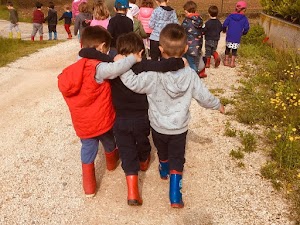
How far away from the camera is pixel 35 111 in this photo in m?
6.05

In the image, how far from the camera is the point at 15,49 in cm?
1075

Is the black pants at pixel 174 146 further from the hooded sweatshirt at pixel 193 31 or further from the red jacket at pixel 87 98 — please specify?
the hooded sweatshirt at pixel 193 31

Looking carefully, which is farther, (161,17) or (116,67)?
(161,17)

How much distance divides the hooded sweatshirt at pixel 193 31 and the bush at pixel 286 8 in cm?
323

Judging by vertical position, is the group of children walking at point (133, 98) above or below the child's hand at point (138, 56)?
below

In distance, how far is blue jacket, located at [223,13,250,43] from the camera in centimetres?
776

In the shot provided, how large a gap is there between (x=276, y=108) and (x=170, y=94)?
283cm

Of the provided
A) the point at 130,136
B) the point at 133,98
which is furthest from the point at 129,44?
the point at 130,136

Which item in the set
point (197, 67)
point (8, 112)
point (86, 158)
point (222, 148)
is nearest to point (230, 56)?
point (197, 67)

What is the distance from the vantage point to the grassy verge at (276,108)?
12.6ft

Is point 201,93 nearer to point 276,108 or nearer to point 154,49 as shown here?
point 276,108

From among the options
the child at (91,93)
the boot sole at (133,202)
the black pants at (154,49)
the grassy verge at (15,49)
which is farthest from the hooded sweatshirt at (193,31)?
the grassy verge at (15,49)

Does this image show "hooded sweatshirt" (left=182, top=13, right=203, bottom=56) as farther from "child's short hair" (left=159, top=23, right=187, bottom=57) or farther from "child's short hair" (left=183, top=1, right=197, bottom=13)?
"child's short hair" (left=159, top=23, right=187, bottom=57)

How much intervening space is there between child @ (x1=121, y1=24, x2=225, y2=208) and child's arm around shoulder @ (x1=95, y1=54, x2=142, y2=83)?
0.08 meters
